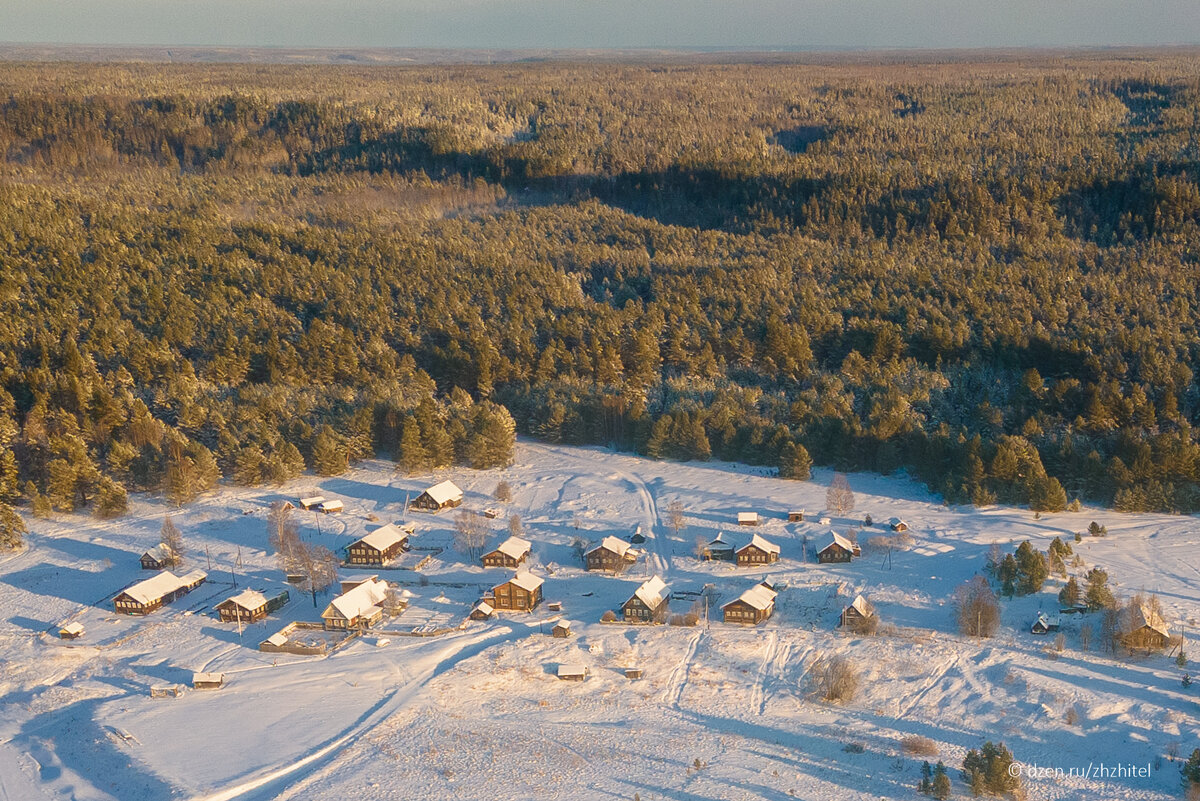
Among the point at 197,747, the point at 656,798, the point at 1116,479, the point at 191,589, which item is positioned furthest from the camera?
the point at 1116,479

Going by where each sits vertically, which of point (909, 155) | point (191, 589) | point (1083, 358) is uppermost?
point (909, 155)

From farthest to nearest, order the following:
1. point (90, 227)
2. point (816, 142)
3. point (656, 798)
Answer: point (816, 142)
point (90, 227)
point (656, 798)

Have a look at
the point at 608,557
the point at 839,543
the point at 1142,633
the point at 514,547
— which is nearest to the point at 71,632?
the point at 514,547

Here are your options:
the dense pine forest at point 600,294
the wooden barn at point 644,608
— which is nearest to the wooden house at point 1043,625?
the dense pine forest at point 600,294

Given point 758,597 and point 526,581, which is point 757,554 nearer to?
point 758,597

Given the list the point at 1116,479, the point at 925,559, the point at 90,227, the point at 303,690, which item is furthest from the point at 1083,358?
the point at 90,227

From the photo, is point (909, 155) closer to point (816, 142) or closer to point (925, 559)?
point (816, 142)
